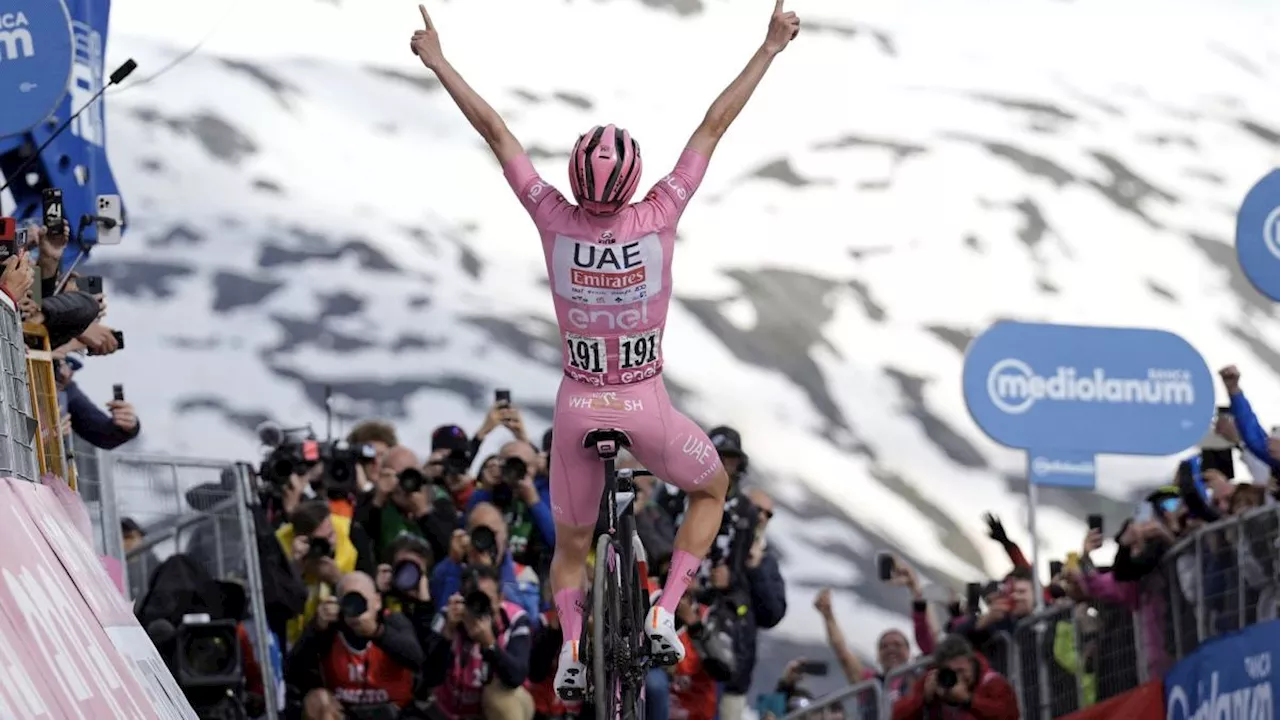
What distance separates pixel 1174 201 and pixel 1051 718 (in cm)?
2927

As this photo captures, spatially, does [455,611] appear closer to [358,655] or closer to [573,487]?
[358,655]

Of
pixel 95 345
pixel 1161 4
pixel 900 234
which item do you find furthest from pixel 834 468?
pixel 95 345

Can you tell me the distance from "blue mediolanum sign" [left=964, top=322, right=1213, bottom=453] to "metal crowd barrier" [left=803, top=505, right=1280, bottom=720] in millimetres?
2122

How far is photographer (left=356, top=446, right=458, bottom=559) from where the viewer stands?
15.7 metres

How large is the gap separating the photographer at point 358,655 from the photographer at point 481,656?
0.17 m

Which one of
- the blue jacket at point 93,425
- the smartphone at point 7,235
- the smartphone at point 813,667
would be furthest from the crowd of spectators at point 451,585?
the smartphone at point 7,235

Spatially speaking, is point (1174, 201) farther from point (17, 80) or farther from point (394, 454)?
point (17, 80)

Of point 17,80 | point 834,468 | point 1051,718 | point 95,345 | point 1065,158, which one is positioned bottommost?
point 834,468

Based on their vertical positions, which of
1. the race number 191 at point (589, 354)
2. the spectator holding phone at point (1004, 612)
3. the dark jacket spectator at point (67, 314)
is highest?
the dark jacket spectator at point (67, 314)

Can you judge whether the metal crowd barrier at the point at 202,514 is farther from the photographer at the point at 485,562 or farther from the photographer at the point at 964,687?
the photographer at the point at 964,687

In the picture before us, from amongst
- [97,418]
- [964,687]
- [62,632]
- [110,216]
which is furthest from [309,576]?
[62,632]

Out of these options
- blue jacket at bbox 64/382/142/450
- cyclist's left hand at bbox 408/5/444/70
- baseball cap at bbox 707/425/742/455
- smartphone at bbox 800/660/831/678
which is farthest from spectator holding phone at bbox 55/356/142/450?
smartphone at bbox 800/660/831/678

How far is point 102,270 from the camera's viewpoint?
106ft

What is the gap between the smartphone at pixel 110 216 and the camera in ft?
42.4
